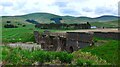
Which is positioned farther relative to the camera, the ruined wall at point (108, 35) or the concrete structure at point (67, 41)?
the concrete structure at point (67, 41)

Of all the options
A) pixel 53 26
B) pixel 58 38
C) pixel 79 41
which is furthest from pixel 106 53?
pixel 53 26

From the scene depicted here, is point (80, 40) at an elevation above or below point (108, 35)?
below

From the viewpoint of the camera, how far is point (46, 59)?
18.7m

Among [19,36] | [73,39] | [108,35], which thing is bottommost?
[19,36]

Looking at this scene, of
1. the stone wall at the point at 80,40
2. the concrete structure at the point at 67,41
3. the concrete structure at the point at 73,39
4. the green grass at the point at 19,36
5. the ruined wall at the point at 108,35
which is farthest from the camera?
the green grass at the point at 19,36

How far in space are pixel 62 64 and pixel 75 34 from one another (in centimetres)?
2875

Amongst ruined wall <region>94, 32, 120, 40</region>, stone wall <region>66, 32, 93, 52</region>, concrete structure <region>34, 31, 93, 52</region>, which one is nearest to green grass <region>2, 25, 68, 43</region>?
concrete structure <region>34, 31, 93, 52</region>

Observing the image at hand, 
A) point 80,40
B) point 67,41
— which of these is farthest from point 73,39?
point 67,41

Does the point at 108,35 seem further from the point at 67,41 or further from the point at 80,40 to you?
the point at 67,41

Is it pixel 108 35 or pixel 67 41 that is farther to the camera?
pixel 67 41

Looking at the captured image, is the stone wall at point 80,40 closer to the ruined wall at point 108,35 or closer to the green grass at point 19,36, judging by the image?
the ruined wall at point 108,35

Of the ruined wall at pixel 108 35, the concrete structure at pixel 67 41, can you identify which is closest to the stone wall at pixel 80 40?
the concrete structure at pixel 67 41

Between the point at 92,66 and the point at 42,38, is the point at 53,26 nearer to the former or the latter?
the point at 42,38

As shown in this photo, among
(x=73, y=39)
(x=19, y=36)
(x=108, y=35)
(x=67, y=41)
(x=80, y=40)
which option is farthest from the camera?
(x=19, y=36)
